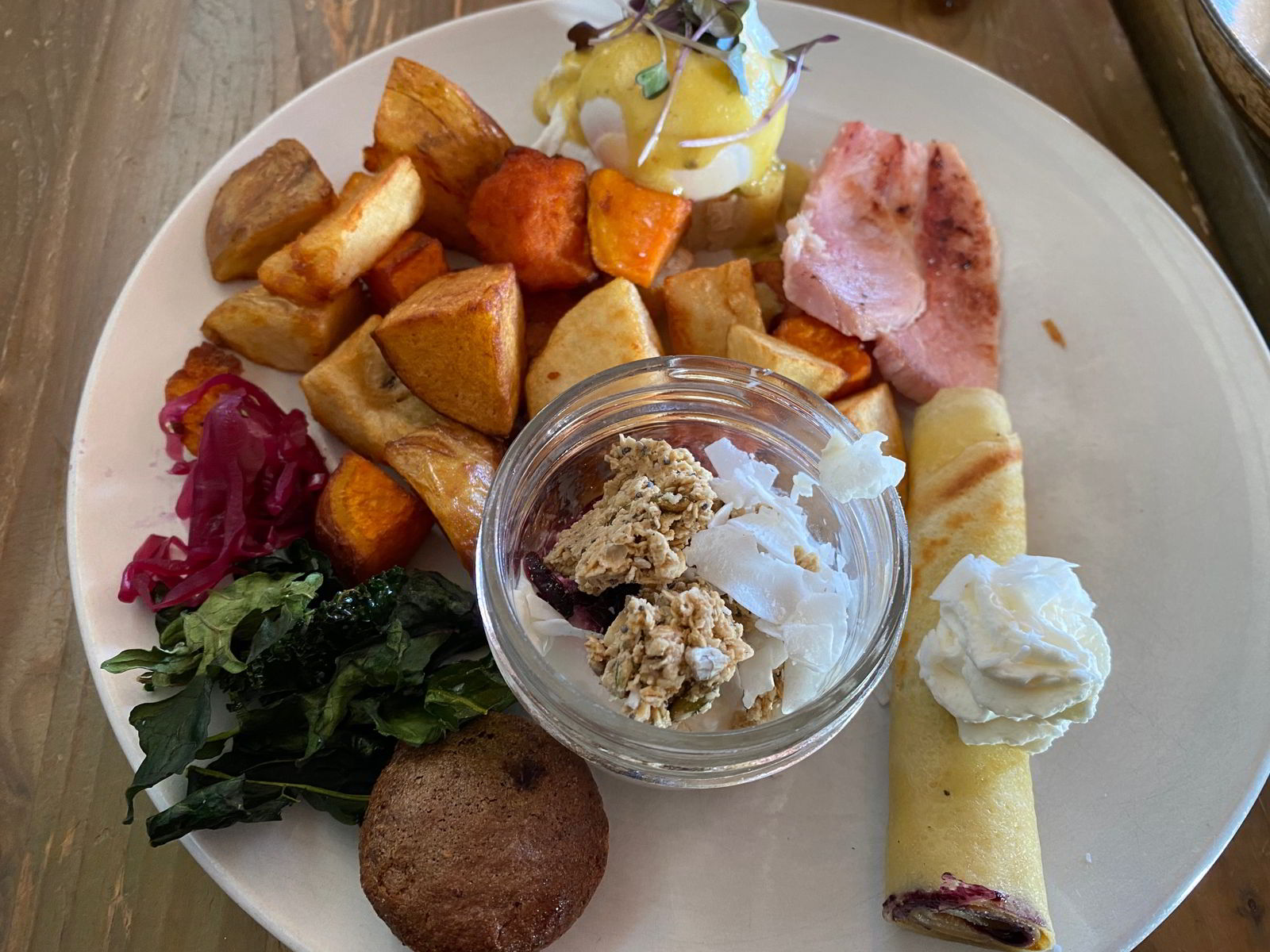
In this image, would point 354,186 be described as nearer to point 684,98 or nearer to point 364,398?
point 364,398

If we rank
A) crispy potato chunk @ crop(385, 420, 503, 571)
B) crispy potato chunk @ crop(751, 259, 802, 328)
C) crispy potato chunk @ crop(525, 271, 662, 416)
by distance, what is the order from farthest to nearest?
crispy potato chunk @ crop(751, 259, 802, 328), crispy potato chunk @ crop(525, 271, 662, 416), crispy potato chunk @ crop(385, 420, 503, 571)

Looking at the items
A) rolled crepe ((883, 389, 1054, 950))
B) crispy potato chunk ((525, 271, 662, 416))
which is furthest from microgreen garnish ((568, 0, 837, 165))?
rolled crepe ((883, 389, 1054, 950))

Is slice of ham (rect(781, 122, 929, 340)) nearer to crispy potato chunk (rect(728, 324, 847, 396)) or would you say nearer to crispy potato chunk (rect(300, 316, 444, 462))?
crispy potato chunk (rect(728, 324, 847, 396))

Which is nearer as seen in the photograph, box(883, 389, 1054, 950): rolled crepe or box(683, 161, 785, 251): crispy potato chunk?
box(883, 389, 1054, 950): rolled crepe

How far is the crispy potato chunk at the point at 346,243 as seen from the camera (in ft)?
5.65

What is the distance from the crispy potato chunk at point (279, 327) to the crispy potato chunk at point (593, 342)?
1.33 ft

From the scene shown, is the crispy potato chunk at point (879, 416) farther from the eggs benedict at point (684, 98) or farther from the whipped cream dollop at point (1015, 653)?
the eggs benedict at point (684, 98)

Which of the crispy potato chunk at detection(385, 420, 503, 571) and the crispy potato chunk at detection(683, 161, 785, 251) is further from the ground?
the crispy potato chunk at detection(683, 161, 785, 251)

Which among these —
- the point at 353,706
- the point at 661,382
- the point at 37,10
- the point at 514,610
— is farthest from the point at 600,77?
the point at 37,10

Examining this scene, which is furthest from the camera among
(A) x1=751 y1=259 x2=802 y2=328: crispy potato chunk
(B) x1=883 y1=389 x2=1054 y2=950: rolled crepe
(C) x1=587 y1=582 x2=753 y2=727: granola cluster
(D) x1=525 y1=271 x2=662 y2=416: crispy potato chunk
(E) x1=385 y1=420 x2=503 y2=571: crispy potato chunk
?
(A) x1=751 y1=259 x2=802 y2=328: crispy potato chunk

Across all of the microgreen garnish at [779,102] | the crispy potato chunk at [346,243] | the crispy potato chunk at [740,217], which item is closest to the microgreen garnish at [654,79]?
the microgreen garnish at [779,102]

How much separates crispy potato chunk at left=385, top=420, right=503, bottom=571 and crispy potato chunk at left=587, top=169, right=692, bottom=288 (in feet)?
1.49

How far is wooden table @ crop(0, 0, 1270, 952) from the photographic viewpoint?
1.70 m

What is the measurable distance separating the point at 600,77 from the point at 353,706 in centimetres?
127
